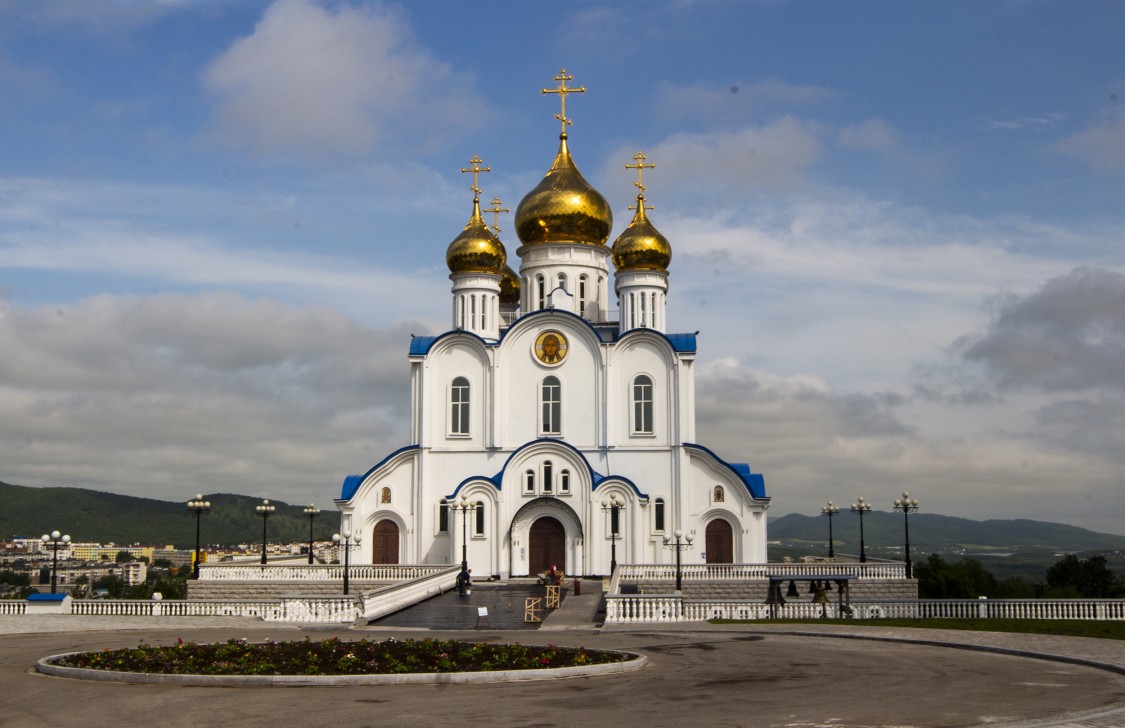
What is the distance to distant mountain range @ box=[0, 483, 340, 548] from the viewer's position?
14900 centimetres

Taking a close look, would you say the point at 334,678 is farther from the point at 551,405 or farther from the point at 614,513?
the point at 551,405

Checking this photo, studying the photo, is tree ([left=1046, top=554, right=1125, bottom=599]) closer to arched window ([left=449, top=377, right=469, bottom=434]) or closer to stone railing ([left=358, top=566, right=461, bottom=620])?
arched window ([left=449, top=377, right=469, bottom=434])

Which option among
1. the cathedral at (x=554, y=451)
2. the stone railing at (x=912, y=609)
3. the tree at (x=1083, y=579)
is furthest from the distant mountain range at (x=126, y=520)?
the stone railing at (x=912, y=609)

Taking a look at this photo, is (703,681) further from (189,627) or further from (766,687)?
(189,627)

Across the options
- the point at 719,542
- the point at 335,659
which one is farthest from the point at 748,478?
the point at 335,659

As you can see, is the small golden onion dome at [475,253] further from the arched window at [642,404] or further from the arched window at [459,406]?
the arched window at [642,404]

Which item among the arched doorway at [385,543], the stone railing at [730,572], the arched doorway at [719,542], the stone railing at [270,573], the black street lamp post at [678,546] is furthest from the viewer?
the arched doorway at [385,543]

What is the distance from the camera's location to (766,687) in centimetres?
1477

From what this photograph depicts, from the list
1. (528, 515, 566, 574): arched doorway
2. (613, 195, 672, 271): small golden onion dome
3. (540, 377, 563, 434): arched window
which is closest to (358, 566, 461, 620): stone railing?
(528, 515, 566, 574): arched doorway

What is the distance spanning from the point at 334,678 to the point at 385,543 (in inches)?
1095

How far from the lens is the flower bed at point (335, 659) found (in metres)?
15.5

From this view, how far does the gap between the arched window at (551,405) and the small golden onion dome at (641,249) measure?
5.50 metres

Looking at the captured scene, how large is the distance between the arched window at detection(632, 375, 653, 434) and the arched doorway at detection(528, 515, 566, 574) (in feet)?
15.0

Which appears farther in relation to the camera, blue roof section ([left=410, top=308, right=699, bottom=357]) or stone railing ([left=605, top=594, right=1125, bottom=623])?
blue roof section ([left=410, top=308, right=699, bottom=357])
